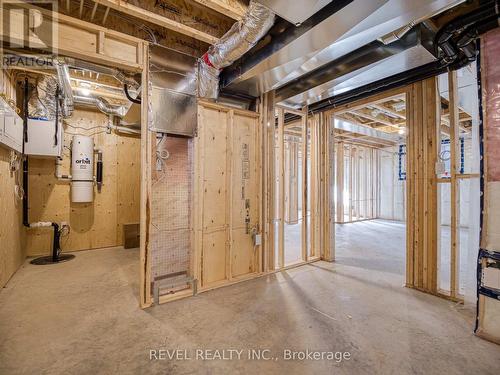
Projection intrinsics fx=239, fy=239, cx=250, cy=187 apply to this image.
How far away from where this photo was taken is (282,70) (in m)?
2.41

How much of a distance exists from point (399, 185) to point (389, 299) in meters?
6.56

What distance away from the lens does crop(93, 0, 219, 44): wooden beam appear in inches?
74.4

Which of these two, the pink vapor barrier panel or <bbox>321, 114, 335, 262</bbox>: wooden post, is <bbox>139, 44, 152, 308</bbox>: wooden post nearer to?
<bbox>321, 114, 335, 262</bbox>: wooden post

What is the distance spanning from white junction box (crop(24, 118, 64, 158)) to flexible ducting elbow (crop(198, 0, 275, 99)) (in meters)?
2.66

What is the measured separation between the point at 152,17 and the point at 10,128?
2.16 meters

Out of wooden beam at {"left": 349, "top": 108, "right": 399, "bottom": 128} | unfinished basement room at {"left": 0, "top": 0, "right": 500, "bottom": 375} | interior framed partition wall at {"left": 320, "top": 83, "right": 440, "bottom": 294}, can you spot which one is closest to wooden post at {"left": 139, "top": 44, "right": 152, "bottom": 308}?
unfinished basement room at {"left": 0, "top": 0, "right": 500, "bottom": 375}

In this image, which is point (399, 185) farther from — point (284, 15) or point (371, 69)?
point (284, 15)

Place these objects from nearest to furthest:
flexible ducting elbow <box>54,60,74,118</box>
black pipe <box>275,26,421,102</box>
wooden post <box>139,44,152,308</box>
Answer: black pipe <box>275,26,421,102</box>, wooden post <box>139,44,152,308</box>, flexible ducting elbow <box>54,60,74,118</box>

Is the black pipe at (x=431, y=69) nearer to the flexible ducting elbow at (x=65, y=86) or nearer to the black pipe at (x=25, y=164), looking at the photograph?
the flexible ducting elbow at (x=65, y=86)

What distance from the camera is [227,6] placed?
1.96m

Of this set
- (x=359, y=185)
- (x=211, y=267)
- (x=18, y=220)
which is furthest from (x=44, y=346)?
(x=359, y=185)

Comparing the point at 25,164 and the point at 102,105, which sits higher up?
the point at 102,105

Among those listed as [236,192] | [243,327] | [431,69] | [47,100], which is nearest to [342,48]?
[431,69]

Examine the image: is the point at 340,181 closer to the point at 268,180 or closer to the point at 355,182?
the point at 355,182
